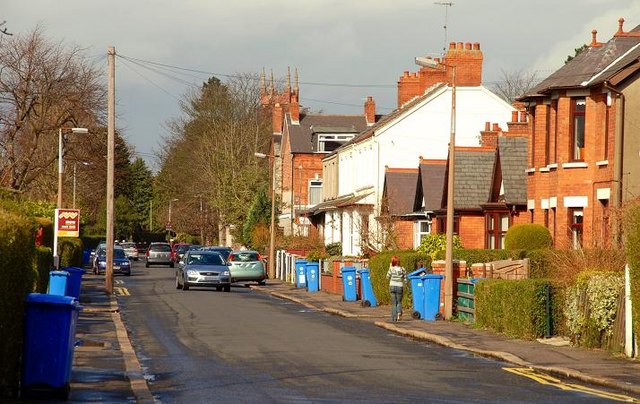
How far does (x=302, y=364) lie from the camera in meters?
19.0

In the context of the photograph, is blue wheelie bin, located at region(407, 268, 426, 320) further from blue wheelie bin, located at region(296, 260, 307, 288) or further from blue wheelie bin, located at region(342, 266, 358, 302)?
blue wheelie bin, located at region(296, 260, 307, 288)

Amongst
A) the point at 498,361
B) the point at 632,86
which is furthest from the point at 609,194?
the point at 498,361

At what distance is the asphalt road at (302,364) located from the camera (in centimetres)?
1508

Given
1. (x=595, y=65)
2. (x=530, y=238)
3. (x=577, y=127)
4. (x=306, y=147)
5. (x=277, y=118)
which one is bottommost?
(x=530, y=238)

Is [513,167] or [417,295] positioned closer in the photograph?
[417,295]

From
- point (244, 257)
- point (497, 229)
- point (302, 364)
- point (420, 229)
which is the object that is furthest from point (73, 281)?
point (420, 229)

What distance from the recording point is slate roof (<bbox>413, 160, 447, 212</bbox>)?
179 ft

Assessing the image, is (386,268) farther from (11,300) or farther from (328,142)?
(328,142)

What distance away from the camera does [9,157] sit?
64.6m

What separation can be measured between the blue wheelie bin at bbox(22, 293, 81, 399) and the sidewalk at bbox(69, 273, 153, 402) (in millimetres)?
462

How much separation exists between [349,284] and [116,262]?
27965mm

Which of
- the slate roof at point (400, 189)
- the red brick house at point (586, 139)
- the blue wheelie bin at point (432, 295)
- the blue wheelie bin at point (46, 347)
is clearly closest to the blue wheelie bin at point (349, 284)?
the red brick house at point (586, 139)

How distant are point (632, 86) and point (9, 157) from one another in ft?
127

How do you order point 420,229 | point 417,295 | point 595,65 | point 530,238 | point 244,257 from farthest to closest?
point 420,229, point 244,257, point 530,238, point 595,65, point 417,295
